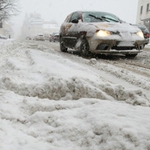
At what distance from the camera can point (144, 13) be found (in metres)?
36.7

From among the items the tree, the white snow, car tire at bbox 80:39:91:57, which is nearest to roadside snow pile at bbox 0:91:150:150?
the white snow

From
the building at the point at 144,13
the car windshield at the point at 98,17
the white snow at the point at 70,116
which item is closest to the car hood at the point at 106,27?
the car windshield at the point at 98,17

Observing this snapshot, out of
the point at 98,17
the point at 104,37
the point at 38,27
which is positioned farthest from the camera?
the point at 38,27

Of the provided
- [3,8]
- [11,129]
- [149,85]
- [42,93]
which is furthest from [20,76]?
[3,8]

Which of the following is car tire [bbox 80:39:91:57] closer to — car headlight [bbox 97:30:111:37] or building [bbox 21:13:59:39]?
car headlight [bbox 97:30:111:37]

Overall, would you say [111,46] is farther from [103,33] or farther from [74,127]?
[74,127]

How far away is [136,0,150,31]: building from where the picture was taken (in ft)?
116

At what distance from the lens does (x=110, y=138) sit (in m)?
1.51

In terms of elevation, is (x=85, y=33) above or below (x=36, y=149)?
above

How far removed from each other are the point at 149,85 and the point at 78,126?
1876mm

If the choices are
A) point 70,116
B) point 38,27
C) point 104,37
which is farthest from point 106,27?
point 38,27

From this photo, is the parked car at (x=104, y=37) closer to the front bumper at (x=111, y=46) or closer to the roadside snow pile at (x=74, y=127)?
the front bumper at (x=111, y=46)

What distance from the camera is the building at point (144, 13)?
35.3 metres

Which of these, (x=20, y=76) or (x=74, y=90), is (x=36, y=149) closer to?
(x=74, y=90)
